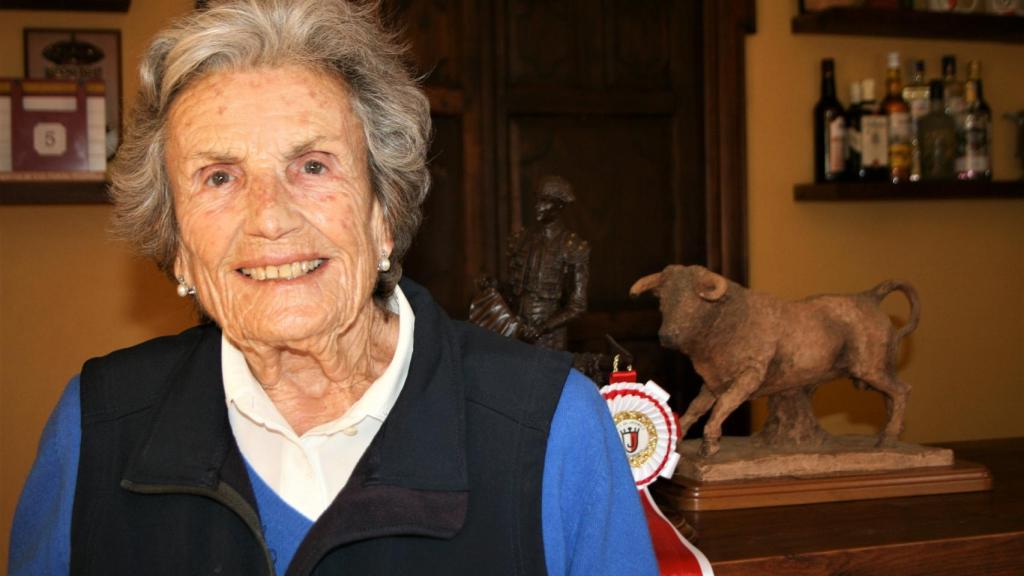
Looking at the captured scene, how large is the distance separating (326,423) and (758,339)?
0.80 meters

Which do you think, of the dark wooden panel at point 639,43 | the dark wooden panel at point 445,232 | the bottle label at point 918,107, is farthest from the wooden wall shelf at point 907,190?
the dark wooden panel at point 445,232

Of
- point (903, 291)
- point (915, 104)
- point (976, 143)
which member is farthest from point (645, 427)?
point (976, 143)

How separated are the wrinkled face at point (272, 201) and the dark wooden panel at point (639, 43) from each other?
1.93 meters

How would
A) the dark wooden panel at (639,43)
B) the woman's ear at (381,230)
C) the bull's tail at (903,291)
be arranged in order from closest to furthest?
the woman's ear at (381,230), the bull's tail at (903,291), the dark wooden panel at (639,43)

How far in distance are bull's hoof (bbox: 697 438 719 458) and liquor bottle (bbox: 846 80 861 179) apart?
1.42 m

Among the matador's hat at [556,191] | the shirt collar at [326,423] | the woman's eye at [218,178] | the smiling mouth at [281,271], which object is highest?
the matador's hat at [556,191]

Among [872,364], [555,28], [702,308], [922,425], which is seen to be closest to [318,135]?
[702,308]

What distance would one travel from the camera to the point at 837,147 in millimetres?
2963

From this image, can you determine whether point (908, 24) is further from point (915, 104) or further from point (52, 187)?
point (52, 187)

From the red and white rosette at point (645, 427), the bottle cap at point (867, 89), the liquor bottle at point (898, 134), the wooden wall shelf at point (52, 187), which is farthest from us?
the liquor bottle at point (898, 134)

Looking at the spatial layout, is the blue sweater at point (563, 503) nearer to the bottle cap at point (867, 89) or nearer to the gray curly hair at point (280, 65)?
the gray curly hair at point (280, 65)

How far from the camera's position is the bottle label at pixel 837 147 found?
296cm

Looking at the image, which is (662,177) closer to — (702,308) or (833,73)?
(833,73)

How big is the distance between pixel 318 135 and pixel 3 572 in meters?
1.97
